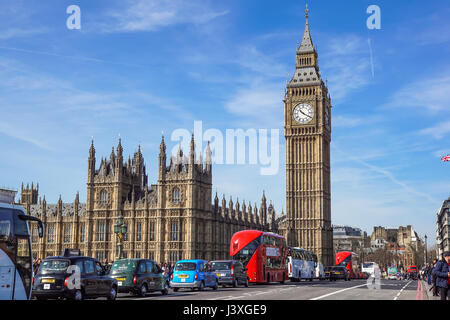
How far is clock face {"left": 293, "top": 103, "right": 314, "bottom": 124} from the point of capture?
3941 inches

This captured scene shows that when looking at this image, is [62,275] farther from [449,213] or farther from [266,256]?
[449,213]

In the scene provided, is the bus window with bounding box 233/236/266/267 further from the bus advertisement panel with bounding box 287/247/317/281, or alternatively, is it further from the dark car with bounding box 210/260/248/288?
the bus advertisement panel with bounding box 287/247/317/281

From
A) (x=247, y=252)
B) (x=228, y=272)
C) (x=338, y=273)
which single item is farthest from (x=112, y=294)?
(x=338, y=273)

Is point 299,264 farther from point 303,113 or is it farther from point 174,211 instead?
point 303,113

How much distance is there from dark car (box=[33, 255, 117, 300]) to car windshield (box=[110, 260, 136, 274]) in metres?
3.57

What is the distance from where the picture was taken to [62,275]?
2070cm

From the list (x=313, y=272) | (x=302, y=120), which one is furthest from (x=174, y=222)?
(x=302, y=120)

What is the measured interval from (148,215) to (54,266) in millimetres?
53016

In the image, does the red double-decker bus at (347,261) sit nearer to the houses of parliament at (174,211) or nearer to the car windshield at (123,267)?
the houses of parliament at (174,211)

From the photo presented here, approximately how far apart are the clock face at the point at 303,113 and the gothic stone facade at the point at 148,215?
84.9ft

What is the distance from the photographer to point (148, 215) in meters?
73.9

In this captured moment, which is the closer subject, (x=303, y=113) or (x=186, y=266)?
(x=186, y=266)

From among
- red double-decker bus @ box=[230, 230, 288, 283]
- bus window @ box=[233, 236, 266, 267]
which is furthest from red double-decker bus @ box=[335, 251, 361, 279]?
bus window @ box=[233, 236, 266, 267]

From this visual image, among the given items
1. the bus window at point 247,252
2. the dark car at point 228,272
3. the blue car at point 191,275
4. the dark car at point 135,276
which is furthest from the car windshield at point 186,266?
the bus window at point 247,252
